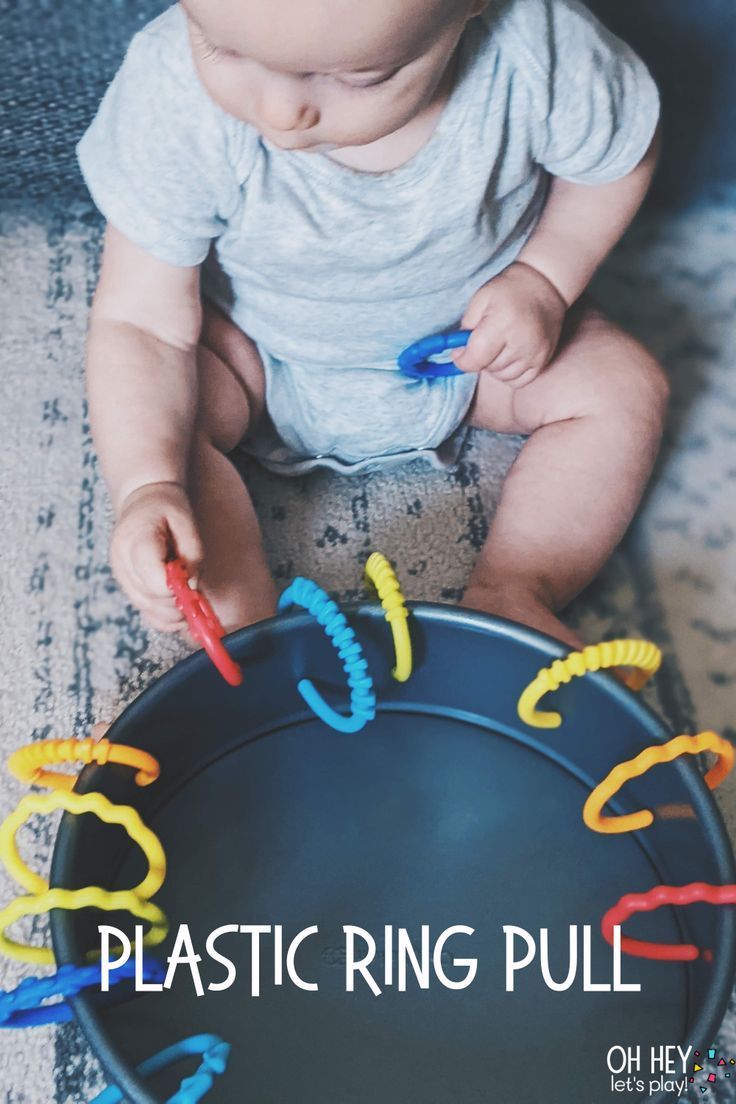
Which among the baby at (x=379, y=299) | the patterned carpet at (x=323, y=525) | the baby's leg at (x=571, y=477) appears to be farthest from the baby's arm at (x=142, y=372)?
the baby's leg at (x=571, y=477)

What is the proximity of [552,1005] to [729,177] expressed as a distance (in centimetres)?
68

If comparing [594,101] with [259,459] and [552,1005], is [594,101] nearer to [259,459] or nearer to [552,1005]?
[259,459]

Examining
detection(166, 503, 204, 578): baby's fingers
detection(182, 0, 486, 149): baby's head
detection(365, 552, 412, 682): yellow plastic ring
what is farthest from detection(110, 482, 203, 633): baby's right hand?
detection(182, 0, 486, 149): baby's head

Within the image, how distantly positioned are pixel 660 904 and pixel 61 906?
0.95ft

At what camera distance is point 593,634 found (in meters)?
0.79

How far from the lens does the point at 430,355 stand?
2.57 feet

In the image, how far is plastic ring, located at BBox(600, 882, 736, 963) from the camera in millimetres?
538

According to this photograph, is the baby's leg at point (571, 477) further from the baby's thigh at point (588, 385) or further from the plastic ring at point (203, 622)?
the plastic ring at point (203, 622)

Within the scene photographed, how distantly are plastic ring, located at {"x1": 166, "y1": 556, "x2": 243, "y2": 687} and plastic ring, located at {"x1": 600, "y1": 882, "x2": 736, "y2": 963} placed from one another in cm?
22

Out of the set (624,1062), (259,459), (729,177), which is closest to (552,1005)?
(624,1062)

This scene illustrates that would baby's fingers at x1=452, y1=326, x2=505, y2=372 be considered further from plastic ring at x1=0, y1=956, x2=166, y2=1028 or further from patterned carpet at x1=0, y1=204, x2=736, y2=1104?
plastic ring at x1=0, y1=956, x2=166, y2=1028

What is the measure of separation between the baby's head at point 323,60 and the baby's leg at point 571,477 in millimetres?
254

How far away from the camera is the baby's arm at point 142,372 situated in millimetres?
703

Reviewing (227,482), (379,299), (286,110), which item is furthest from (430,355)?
(286,110)
